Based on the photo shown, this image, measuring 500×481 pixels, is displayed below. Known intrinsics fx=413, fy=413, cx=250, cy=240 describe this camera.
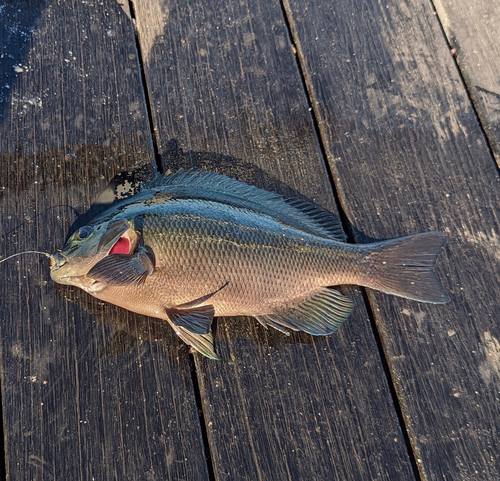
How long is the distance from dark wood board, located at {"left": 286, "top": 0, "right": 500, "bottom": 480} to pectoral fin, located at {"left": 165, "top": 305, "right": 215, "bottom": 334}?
2.91ft

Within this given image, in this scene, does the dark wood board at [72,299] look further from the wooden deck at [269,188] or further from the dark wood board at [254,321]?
the dark wood board at [254,321]

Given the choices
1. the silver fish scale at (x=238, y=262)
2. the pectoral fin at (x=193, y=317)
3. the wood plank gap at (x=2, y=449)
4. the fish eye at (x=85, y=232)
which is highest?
the fish eye at (x=85, y=232)

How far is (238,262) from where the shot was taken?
195 centimetres

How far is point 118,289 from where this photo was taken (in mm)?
1938

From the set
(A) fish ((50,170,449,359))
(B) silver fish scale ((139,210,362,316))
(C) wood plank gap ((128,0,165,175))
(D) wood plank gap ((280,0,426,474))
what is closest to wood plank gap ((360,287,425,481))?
(D) wood plank gap ((280,0,426,474))

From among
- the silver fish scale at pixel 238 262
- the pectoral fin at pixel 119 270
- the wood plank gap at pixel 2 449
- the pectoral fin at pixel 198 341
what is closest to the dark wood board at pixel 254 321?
the pectoral fin at pixel 198 341

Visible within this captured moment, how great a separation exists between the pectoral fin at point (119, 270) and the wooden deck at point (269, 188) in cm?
34

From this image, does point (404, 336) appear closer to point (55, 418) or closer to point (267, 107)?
point (267, 107)

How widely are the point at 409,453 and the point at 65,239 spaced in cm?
204

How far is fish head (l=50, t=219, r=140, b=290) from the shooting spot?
6.26 feet

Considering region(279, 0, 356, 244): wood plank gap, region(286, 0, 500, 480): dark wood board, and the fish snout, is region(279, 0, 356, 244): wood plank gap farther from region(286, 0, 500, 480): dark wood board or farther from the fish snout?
the fish snout

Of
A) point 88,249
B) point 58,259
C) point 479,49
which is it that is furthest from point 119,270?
point 479,49

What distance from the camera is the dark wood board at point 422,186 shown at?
2.04m

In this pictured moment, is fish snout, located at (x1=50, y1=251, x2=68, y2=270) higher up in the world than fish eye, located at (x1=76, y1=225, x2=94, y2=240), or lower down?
lower down
